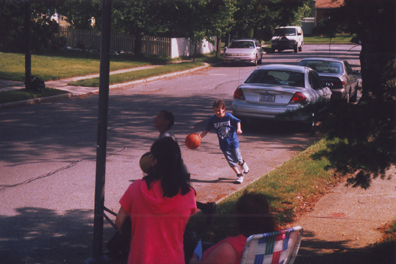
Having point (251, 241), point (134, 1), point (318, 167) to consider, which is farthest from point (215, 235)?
point (134, 1)

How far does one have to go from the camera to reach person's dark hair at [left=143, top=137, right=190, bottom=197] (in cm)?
314

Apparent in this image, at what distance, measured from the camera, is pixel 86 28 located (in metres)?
38.7

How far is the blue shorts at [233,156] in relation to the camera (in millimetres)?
7809

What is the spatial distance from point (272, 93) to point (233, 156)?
3889mm

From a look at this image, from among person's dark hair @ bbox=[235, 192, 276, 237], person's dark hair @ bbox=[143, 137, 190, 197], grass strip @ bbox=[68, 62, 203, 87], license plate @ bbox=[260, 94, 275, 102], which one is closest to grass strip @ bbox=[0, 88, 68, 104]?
grass strip @ bbox=[68, 62, 203, 87]

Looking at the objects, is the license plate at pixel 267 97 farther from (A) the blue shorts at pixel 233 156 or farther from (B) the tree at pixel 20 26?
(B) the tree at pixel 20 26

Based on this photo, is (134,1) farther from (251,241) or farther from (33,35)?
A: (251,241)

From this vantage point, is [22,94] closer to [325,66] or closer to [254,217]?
[325,66]

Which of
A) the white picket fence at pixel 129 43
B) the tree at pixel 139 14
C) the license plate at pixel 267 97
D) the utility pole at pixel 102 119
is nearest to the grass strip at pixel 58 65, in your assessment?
the tree at pixel 139 14

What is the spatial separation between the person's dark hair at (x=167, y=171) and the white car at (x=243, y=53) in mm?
28608

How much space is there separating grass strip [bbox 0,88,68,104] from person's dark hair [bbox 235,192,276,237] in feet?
42.4

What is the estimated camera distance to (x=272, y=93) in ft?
37.1

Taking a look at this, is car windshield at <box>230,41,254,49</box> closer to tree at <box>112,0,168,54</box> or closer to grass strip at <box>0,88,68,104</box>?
tree at <box>112,0,168,54</box>

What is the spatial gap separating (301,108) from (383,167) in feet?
3.01
